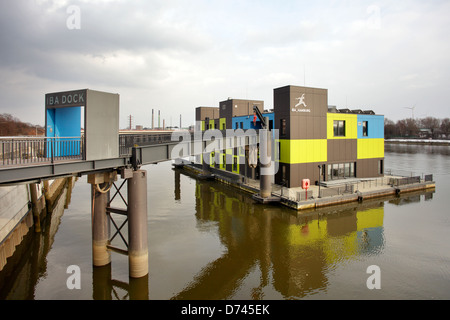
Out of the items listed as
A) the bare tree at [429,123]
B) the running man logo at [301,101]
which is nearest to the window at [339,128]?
the running man logo at [301,101]

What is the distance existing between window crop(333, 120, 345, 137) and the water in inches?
369

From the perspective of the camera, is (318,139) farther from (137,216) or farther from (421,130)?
(421,130)

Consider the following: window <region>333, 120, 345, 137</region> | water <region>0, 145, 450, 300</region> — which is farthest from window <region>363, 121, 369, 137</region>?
water <region>0, 145, 450, 300</region>

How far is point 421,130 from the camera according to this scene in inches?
6422

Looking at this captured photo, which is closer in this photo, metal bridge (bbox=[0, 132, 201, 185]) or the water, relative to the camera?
metal bridge (bbox=[0, 132, 201, 185])

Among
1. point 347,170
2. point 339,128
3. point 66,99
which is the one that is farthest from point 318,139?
point 66,99

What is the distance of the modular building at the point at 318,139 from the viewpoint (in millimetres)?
29062

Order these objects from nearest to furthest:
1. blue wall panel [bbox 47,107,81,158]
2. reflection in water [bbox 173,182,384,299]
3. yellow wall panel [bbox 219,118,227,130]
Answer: blue wall panel [bbox 47,107,81,158], reflection in water [bbox 173,182,384,299], yellow wall panel [bbox 219,118,227,130]

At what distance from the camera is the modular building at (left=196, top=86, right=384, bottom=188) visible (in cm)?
2906

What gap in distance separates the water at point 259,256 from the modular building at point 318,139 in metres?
6.76

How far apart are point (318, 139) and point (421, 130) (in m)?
167

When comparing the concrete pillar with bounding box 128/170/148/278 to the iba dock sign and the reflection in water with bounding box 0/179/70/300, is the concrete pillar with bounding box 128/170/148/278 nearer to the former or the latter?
the iba dock sign
